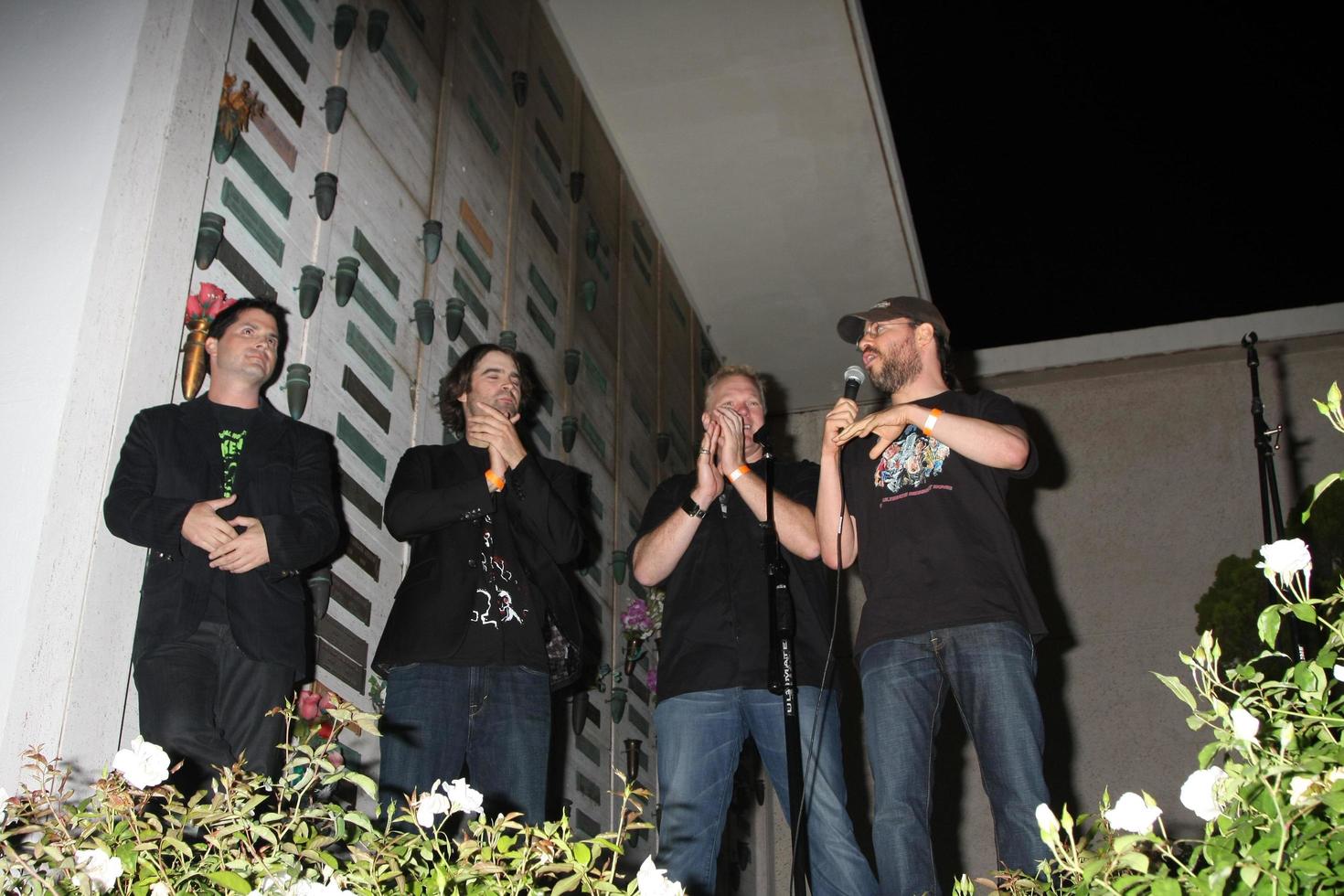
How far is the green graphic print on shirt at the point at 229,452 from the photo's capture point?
105 inches

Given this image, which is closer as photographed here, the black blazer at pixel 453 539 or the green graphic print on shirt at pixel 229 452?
the green graphic print on shirt at pixel 229 452

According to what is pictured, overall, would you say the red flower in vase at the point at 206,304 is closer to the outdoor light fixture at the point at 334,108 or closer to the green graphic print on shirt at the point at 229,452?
the green graphic print on shirt at the point at 229,452

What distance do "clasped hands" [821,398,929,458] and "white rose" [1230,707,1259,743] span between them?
1675mm

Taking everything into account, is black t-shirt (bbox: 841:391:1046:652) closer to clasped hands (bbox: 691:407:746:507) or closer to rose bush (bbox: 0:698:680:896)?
clasped hands (bbox: 691:407:746:507)

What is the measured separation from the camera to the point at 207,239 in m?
2.94

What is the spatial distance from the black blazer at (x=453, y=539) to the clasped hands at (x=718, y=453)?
Result: 355 mm

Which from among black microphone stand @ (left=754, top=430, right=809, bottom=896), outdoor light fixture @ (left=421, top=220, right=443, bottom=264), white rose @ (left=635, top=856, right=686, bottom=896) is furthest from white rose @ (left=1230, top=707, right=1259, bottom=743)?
outdoor light fixture @ (left=421, top=220, right=443, bottom=264)

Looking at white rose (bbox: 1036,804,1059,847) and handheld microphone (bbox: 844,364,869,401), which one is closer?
white rose (bbox: 1036,804,1059,847)

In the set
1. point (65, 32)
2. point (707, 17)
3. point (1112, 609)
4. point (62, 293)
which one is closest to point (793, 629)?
point (62, 293)

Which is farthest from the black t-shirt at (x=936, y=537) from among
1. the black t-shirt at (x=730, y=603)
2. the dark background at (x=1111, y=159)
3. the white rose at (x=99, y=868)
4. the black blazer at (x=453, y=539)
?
the dark background at (x=1111, y=159)

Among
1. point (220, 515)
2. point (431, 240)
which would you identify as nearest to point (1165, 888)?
point (220, 515)

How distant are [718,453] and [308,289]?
1.20m

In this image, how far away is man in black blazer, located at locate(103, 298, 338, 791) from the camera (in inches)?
94.7

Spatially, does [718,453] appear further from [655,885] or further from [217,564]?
[655,885]
